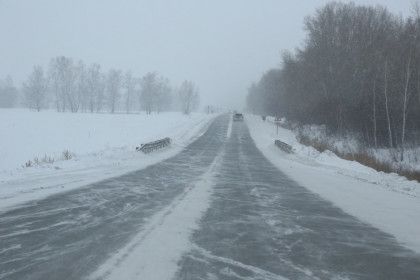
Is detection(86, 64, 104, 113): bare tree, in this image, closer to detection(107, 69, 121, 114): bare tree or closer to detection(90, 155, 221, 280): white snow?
detection(107, 69, 121, 114): bare tree

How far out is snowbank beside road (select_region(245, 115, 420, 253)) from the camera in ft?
25.5

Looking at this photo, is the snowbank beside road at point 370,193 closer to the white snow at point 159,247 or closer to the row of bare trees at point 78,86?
the white snow at point 159,247

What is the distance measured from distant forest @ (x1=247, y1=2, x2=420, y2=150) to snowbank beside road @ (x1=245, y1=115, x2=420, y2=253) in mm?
15408

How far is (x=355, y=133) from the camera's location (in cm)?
3925

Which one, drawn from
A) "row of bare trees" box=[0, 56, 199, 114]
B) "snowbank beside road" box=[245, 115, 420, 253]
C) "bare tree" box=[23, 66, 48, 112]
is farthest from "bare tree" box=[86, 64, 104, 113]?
"snowbank beside road" box=[245, 115, 420, 253]

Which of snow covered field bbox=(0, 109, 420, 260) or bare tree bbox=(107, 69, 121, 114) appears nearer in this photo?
snow covered field bbox=(0, 109, 420, 260)

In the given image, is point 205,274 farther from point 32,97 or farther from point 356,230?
point 32,97

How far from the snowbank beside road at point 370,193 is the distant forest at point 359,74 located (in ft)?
50.6

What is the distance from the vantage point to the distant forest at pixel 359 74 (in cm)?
3206

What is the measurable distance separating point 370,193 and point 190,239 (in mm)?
7745

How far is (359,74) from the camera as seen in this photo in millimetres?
41000

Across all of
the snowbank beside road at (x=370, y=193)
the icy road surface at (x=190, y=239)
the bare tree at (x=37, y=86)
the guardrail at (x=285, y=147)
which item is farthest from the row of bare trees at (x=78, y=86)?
the icy road surface at (x=190, y=239)

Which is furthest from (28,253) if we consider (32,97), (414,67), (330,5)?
(32,97)

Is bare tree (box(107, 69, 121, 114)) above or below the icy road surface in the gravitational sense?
above
